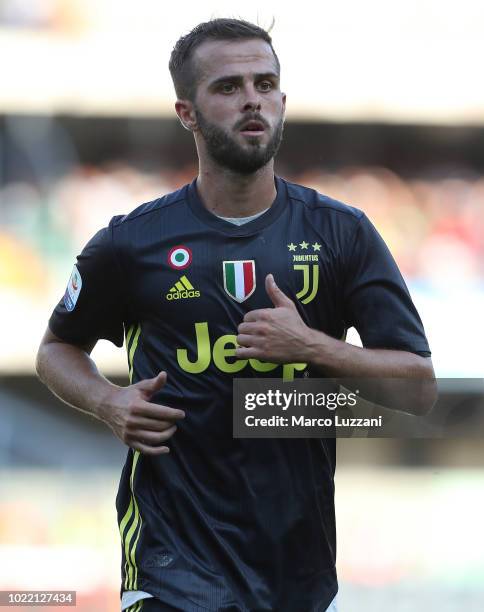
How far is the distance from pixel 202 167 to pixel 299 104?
2.67 m

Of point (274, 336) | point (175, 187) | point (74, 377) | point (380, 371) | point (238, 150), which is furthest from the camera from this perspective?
point (175, 187)

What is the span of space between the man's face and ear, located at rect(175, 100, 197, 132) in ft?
0.10

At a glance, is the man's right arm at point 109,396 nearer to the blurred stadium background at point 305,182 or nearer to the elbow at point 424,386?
the elbow at point 424,386

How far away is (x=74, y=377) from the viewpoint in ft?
9.17

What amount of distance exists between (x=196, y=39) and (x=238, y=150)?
1.00 ft

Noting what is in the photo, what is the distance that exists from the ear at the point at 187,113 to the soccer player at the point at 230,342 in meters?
0.06

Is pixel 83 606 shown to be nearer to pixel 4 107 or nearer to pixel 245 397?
pixel 4 107

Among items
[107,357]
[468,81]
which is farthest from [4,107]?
[468,81]

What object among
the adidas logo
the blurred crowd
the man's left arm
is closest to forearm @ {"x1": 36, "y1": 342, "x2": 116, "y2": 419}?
the adidas logo

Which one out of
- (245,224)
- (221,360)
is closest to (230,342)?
(221,360)

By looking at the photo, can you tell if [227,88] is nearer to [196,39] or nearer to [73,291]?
[196,39]

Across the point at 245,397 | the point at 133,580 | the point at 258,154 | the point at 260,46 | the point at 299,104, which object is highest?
the point at 299,104

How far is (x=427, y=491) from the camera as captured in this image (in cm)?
550

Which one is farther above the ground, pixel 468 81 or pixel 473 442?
pixel 468 81
